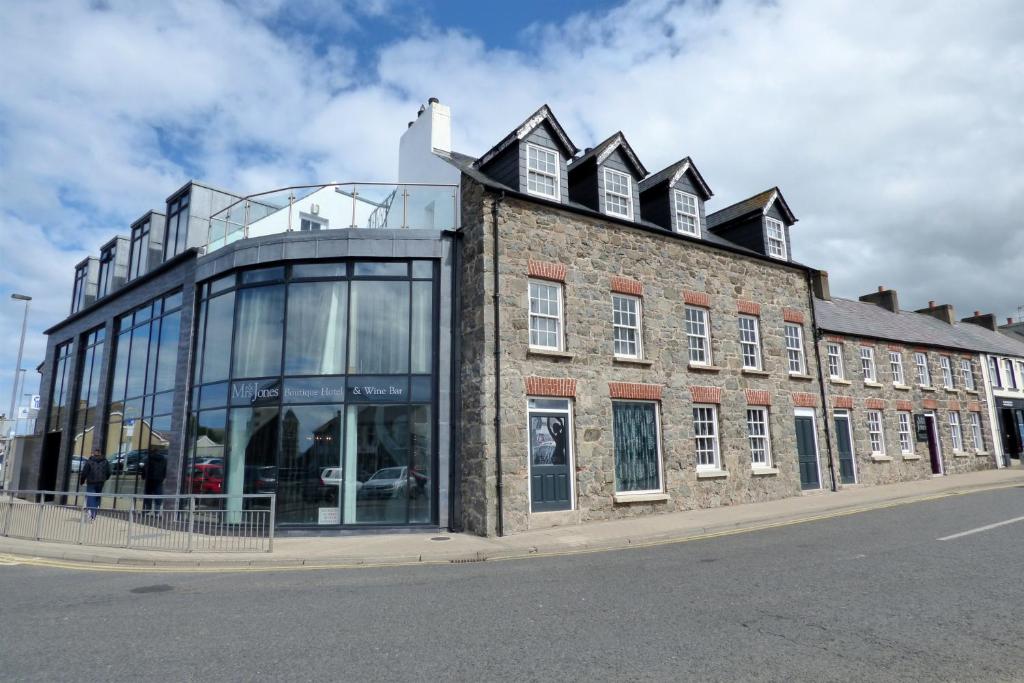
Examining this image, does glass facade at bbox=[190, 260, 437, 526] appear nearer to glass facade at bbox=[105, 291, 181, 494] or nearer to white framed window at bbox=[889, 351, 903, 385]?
glass facade at bbox=[105, 291, 181, 494]

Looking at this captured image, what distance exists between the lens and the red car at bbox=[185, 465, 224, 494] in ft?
47.5

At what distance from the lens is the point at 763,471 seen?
17.6 meters

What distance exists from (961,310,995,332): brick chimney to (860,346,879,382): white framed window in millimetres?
18416

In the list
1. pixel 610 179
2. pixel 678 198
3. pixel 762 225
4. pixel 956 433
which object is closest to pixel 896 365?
pixel 956 433

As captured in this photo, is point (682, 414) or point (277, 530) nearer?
point (277, 530)

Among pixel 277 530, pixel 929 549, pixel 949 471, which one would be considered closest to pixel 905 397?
pixel 949 471

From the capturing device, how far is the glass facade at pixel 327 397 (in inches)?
535

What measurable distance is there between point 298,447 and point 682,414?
9.91 metres

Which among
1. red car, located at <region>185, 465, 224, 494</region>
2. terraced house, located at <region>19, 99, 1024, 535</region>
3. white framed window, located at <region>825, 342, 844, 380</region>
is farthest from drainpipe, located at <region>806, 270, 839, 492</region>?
red car, located at <region>185, 465, 224, 494</region>

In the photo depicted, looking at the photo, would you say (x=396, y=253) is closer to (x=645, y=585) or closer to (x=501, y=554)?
(x=501, y=554)

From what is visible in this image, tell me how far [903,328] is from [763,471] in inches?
618

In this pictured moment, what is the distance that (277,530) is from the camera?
13.4m

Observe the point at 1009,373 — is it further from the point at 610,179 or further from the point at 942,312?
the point at 610,179

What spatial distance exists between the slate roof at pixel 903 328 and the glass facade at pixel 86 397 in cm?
→ 2615
